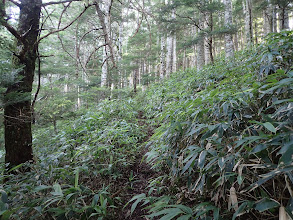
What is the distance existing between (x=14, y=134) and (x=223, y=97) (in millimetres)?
3219

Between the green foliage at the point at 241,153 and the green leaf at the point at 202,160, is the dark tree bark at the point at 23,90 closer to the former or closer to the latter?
the green foliage at the point at 241,153

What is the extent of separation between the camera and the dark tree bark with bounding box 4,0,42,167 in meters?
2.57

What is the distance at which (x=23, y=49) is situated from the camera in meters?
2.60

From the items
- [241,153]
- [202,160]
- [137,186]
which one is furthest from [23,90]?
[241,153]

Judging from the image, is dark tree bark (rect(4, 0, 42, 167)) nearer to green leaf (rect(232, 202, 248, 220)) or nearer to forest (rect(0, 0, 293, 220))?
forest (rect(0, 0, 293, 220))

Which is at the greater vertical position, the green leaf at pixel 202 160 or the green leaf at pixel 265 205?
the green leaf at pixel 202 160

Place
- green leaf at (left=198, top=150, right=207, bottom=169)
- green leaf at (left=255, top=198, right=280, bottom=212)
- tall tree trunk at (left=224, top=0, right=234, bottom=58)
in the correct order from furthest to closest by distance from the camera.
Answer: tall tree trunk at (left=224, top=0, right=234, bottom=58), green leaf at (left=198, top=150, right=207, bottom=169), green leaf at (left=255, top=198, right=280, bottom=212)

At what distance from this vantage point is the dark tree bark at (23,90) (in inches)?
101

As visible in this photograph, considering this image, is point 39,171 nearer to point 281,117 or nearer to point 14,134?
point 14,134

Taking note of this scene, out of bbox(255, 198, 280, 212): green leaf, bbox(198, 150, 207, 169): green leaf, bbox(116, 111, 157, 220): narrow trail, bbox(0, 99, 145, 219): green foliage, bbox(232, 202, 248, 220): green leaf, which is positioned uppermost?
bbox(198, 150, 207, 169): green leaf

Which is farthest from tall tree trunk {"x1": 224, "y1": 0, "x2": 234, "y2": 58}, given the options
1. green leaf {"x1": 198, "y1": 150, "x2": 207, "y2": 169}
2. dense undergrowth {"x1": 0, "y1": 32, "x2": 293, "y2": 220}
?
green leaf {"x1": 198, "y1": 150, "x2": 207, "y2": 169}

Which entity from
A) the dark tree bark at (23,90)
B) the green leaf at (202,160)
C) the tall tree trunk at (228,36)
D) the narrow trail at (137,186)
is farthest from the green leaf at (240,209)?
the tall tree trunk at (228,36)

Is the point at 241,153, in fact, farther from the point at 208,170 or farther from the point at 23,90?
the point at 23,90

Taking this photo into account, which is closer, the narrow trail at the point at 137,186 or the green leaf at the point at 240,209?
the green leaf at the point at 240,209
